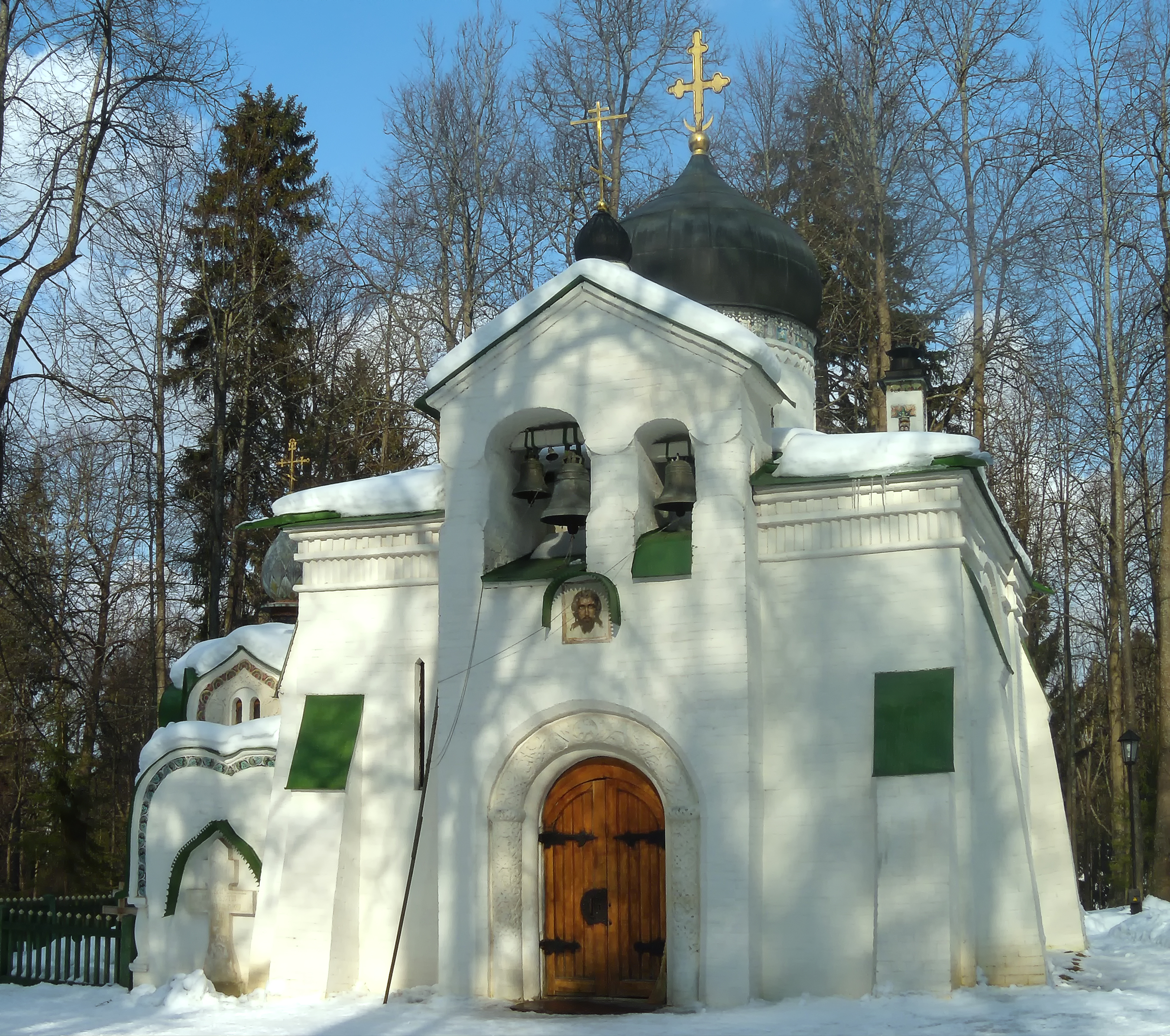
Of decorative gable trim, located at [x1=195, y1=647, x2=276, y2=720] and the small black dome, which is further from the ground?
the small black dome

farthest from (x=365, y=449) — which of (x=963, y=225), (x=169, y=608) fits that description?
(x=963, y=225)

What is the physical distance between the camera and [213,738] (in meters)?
12.9

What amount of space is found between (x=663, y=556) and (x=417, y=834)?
2.77 meters

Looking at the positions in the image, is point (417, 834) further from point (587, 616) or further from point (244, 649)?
point (244, 649)

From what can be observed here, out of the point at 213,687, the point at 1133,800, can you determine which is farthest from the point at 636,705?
the point at 1133,800

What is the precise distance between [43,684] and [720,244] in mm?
13068

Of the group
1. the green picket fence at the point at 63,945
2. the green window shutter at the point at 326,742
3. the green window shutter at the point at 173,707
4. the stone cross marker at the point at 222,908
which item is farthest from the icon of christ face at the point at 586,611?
the green window shutter at the point at 173,707

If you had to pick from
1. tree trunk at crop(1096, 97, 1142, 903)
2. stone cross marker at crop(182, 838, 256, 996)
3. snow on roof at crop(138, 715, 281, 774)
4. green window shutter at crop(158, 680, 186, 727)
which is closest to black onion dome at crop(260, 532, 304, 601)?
green window shutter at crop(158, 680, 186, 727)

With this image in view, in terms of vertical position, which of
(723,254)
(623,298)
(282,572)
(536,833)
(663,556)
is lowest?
(536,833)

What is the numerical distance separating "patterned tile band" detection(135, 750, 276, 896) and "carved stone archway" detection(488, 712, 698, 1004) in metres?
2.68

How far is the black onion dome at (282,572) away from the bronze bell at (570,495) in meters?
5.70

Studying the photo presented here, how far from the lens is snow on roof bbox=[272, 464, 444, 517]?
12.0 metres

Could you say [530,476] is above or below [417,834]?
above

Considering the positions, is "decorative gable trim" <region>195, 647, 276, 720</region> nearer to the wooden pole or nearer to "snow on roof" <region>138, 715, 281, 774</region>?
"snow on roof" <region>138, 715, 281, 774</region>
